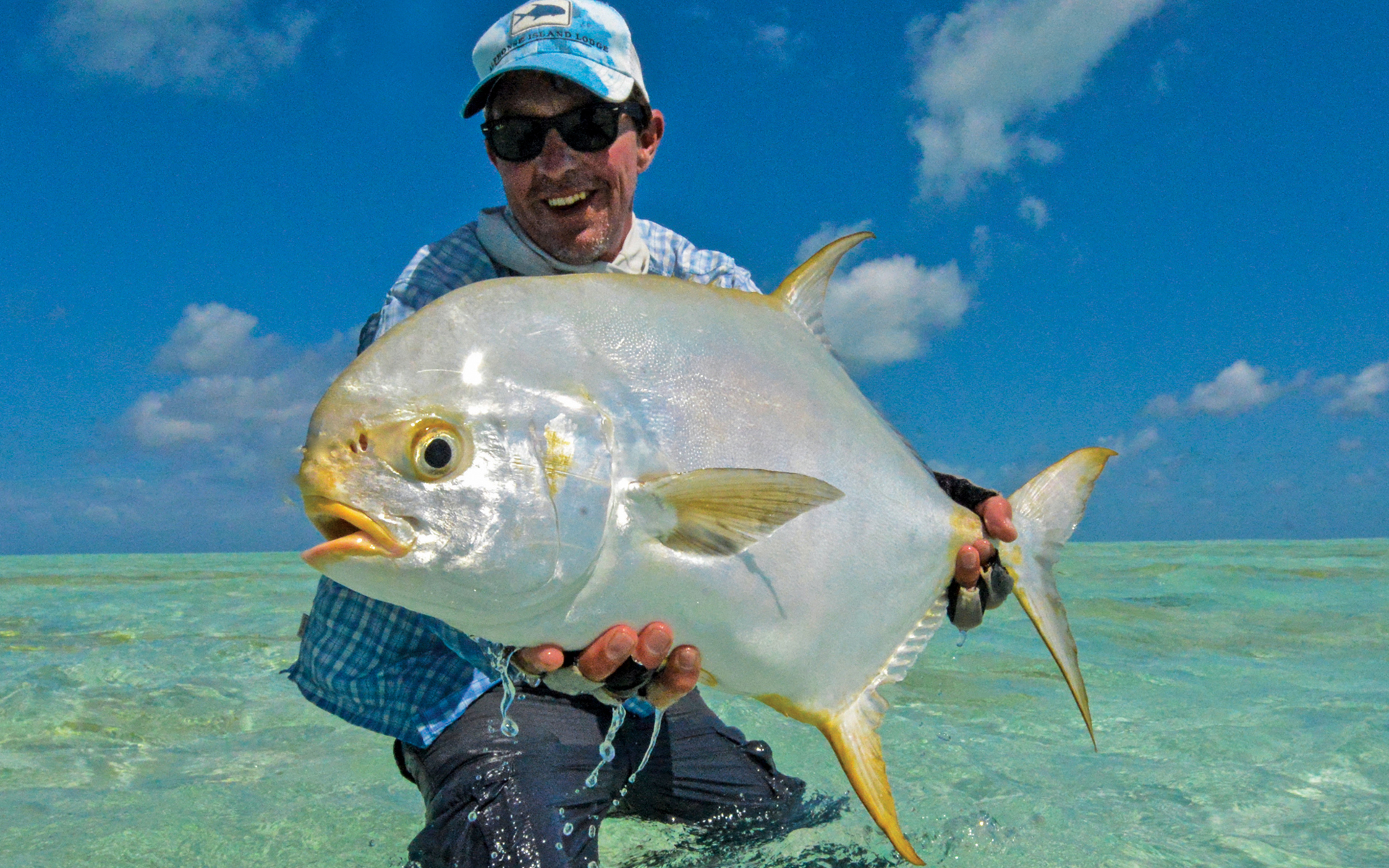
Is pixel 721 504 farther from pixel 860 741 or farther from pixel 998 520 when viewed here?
pixel 998 520

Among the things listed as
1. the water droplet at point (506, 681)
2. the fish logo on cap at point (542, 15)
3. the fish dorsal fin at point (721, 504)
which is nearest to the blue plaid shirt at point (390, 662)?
the water droplet at point (506, 681)

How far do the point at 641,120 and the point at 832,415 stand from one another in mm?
1360

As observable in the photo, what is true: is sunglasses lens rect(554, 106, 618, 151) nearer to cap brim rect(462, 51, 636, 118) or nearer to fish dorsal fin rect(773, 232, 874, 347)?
cap brim rect(462, 51, 636, 118)

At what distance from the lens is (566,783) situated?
230 cm

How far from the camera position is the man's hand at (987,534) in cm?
199

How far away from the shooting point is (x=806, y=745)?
3.79 m

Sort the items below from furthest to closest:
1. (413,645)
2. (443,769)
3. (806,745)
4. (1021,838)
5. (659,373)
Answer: (806,745)
(1021,838)
(413,645)
(443,769)
(659,373)

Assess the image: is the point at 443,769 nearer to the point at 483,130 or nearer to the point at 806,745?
the point at 483,130

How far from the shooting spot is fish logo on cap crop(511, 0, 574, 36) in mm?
2447

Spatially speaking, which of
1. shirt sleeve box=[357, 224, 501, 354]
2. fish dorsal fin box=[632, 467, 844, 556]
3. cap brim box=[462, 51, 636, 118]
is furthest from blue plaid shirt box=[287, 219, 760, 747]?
fish dorsal fin box=[632, 467, 844, 556]

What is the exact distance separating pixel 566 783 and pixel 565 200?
1474mm

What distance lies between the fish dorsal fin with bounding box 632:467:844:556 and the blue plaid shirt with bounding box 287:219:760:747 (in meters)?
1.03

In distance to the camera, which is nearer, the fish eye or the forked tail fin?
the fish eye

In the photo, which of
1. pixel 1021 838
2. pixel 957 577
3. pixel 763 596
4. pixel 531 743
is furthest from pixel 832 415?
pixel 1021 838
